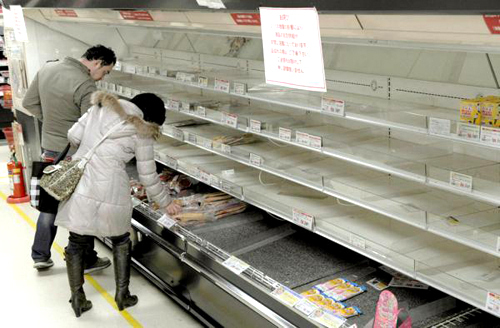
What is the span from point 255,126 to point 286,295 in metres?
1.27

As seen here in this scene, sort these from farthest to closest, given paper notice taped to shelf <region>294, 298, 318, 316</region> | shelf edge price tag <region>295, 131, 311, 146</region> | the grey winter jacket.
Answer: the grey winter jacket → shelf edge price tag <region>295, 131, 311, 146</region> → paper notice taped to shelf <region>294, 298, 318, 316</region>

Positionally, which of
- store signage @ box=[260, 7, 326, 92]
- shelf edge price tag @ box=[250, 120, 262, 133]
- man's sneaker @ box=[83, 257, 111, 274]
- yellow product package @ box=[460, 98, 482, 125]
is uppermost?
store signage @ box=[260, 7, 326, 92]

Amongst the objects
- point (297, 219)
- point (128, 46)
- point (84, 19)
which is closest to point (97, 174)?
point (297, 219)

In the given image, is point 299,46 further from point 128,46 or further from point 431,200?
point 128,46

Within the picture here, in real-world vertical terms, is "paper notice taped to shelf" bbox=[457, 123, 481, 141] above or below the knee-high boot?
above

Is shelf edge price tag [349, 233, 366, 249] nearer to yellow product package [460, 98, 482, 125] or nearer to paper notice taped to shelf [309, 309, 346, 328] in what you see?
paper notice taped to shelf [309, 309, 346, 328]

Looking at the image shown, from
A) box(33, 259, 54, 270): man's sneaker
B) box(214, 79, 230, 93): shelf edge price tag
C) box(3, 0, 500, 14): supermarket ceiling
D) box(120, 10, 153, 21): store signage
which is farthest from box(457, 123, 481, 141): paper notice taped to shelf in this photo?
box(33, 259, 54, 270): man's sneaker

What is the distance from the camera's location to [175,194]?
541 centimetres

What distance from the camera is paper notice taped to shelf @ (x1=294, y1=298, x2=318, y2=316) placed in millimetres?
3248

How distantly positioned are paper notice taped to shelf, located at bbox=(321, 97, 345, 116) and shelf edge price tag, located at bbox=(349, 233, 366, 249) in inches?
27.3

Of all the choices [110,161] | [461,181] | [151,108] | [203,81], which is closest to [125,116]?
[151,108]

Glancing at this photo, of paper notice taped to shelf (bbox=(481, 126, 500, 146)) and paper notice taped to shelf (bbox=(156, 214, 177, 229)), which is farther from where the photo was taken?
paper notice taped to shelf (bbox=(156, 214, 177, 229))

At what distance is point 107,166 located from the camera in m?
4.15

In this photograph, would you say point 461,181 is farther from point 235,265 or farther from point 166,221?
point 166,221
